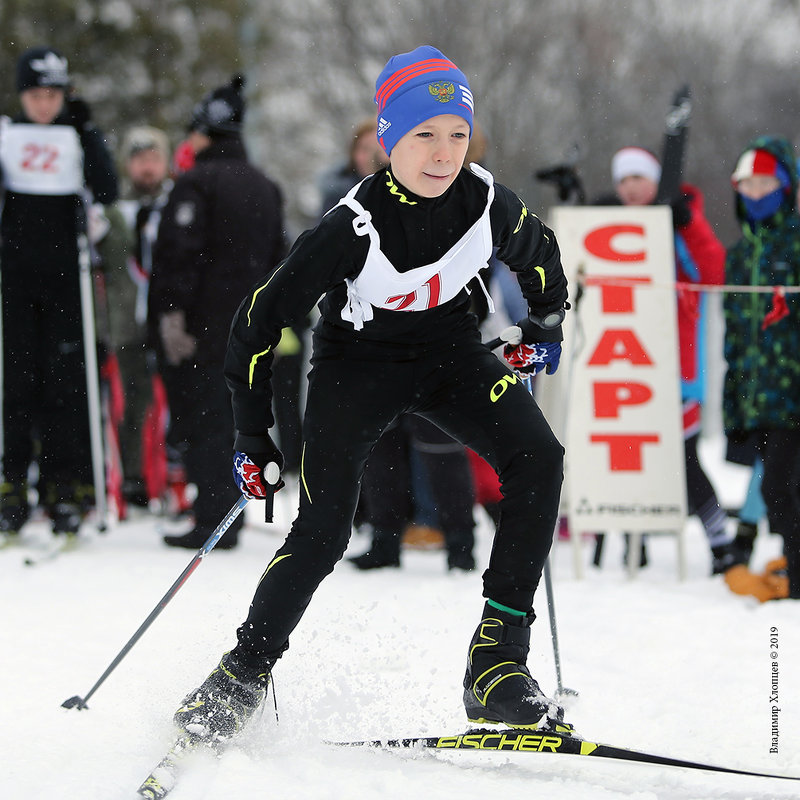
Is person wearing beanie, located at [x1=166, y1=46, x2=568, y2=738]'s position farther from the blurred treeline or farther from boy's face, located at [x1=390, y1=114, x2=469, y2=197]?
the blurred treeline

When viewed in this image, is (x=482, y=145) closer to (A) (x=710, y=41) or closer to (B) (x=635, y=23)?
(B) (x=635, y=23)

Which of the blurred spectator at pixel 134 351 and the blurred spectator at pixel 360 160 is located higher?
the blurred spectator at pixel 360 160

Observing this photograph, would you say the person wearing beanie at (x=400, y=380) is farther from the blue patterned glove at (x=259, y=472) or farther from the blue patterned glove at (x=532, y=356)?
the blue patterned glove at (x=532, y=356)

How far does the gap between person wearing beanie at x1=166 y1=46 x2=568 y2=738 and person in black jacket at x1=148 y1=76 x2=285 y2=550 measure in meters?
2.56

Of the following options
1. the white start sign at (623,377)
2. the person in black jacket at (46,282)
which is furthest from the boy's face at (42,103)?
the white start sign at (623,377)

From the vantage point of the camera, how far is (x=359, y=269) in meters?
2.89

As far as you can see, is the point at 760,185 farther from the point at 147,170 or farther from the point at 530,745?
the point at 147,170

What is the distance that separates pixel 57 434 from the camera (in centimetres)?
586

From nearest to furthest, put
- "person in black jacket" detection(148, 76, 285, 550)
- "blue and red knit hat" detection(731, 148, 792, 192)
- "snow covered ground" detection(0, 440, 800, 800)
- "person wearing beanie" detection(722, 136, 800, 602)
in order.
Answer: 1. "snow covered ground" detection(0, 440, 800, 800)
2. "person wearing beanie" detection(722, 136, 800, 602)
3. "blue and red knit hat" detection(731, 148, 792, 192)
4. "person in black jacket" detection(148, 76, 285, 550)

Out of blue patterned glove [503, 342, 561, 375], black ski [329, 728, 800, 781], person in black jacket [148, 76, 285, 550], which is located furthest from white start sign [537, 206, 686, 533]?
black ski [329, 728, 800, 781]

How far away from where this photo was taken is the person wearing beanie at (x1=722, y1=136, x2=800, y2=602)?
487cm

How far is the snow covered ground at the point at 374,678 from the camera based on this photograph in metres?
2.78

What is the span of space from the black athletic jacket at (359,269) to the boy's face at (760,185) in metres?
2.34

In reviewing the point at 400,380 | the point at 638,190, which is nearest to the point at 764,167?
the point at 638,190
